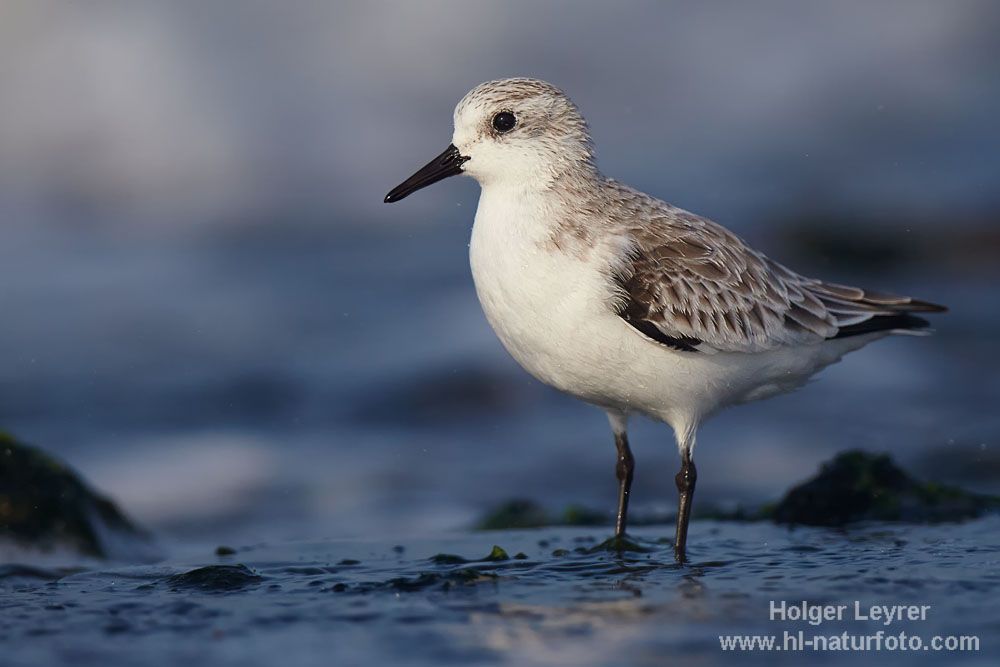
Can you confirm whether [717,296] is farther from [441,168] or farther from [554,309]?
[441,168]

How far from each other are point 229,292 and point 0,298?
281 cm

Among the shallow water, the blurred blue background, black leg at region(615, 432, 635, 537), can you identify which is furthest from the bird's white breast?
the blurred blue background

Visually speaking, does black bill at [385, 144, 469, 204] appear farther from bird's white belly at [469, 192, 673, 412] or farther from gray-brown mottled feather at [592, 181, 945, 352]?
gray-brown mottled feather at [592, 181, 945, 352]

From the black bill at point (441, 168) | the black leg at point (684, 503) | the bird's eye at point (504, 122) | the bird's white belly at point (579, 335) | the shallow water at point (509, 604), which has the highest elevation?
the bird's eye at point (504, 122)

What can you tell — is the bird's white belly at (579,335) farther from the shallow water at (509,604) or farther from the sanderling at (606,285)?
the shallow water at (509,604)

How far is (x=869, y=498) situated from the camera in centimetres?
764

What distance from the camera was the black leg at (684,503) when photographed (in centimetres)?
674

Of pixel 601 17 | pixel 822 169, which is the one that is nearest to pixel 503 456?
pixel 822 169

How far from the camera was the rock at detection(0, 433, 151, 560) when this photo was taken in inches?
285

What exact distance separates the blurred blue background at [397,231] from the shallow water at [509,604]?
101 inches

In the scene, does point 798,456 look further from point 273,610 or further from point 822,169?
point 822,169

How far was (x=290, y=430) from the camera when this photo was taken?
11.3m

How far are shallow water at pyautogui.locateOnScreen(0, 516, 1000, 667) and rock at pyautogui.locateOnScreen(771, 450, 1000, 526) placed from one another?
50 cm

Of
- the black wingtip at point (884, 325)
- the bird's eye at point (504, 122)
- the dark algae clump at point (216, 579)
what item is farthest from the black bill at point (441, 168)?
the black wingtip at point (884, 325)
